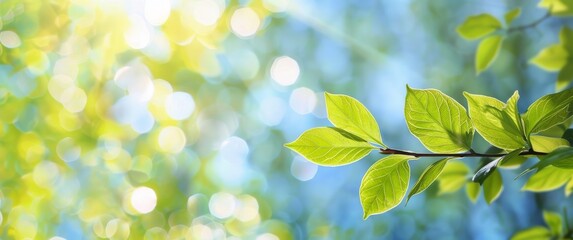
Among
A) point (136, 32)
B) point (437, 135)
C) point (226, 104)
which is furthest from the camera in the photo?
point (226, 104)

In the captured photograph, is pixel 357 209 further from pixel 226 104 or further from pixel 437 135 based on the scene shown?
pixel 437 135

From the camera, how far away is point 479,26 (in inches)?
13.1

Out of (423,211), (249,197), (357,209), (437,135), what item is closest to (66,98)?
(249,197)

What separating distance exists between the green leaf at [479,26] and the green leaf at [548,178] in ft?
0.39

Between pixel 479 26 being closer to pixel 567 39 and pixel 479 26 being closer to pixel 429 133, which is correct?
pixel 567 39

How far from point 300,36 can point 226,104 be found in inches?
16.7

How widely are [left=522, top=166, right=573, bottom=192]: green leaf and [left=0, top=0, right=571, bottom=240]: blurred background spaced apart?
1.38 m

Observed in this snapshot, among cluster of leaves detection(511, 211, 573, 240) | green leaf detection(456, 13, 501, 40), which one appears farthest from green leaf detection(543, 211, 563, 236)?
green leaf detection(456, 13, 501, 40)

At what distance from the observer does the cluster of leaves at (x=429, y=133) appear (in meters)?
0.16

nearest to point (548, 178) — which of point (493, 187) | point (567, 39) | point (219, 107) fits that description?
point (493, 187)

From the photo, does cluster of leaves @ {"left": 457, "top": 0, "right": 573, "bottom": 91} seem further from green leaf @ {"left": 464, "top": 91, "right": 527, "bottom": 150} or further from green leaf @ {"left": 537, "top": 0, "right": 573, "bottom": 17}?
green leaf @ {"left": 464, "top": 91, "right": 527, "bottom": 150}

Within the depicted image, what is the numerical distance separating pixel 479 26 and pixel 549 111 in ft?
0.62

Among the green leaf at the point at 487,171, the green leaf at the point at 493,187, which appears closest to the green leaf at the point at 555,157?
the green leaf at the point at 487,171

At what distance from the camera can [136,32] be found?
1.73 m
